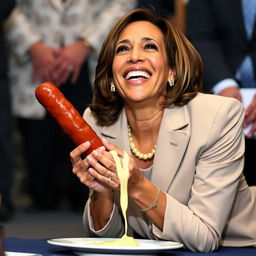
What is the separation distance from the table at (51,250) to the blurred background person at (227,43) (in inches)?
49.5

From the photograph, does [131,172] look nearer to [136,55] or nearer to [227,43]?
[136,55]

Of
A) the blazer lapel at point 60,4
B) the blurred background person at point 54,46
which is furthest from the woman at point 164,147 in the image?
the blazer lapel at point 60,4

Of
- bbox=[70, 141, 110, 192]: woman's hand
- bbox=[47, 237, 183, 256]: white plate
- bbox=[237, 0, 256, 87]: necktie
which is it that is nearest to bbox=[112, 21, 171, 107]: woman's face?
bbox=[70, 141, 110, 192]: woman's hand

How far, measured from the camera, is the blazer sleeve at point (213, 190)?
2.89 metres

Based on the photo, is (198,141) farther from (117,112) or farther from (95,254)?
Result: (95,254)

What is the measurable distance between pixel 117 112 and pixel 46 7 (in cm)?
207

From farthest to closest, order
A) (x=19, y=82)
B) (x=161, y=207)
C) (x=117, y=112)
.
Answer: (x=19, y=82)
(x=117, y=112)
(x=161, y=207)

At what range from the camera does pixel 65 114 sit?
2.76 meters

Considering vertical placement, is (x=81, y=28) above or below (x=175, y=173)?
above

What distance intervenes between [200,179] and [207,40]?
145 cm

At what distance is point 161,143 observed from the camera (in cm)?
314

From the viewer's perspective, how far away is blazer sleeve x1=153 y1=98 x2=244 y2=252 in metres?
2.89

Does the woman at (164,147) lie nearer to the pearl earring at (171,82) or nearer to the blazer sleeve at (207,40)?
the pearl earring at (171,82)

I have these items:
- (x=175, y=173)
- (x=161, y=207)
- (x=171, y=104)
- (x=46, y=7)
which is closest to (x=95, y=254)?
(x=161, y=207)
